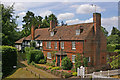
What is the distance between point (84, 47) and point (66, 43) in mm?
4928

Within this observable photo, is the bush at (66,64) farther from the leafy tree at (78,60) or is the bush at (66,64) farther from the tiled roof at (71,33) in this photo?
the tiled roof at (71,33)

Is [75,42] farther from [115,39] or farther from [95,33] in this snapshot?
[115,39]

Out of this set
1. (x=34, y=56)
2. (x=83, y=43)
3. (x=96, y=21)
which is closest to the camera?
(x=83, y=43)

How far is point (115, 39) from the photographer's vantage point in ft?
215

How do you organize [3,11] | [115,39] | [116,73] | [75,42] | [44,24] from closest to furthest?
[116,73] < [75,42] < [3,11] < [44,24] < [115,39]

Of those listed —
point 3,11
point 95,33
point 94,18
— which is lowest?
point 95,33

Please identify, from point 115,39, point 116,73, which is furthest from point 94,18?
point 115,39

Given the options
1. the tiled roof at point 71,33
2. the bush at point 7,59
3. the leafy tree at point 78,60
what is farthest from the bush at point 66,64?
the bush at point 7,59

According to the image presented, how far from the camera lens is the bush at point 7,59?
22819 mm

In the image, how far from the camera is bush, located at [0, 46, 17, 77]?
22819 mm

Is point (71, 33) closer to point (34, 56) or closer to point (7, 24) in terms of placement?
point (34, 56)

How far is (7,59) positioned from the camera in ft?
78.1

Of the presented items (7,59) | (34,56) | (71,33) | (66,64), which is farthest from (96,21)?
(7,59)

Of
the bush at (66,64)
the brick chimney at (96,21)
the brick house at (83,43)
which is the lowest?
the bush at (66,64)
